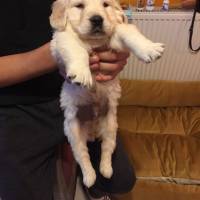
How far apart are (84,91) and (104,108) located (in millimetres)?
108

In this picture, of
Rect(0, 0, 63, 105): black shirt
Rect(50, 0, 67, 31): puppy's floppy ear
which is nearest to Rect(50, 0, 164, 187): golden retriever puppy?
Rect(50, 0, 67, 31): puppy's floppy ear

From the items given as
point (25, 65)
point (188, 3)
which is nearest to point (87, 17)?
point (25, 65)

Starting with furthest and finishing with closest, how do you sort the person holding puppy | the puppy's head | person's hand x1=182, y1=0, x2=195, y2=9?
1. person's hand x1=182, y1=0, x2=195, y2=9
2. the person holding puppy
3. the puppy's head

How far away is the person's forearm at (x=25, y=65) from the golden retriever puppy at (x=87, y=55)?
0.06 m

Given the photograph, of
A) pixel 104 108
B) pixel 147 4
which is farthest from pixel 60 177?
pixel 147 4

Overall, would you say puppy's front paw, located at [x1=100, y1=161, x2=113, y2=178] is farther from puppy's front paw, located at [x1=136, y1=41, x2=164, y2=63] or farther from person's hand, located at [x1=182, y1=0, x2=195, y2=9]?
person's hand, located at [x1=182, y1=0, x2=195, y2=9]

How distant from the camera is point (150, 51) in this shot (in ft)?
2.61

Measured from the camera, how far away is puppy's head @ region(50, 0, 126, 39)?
2.81ft

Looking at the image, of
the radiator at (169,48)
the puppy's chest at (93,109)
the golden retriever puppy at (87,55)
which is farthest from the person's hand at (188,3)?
the puppy's chest at (93,109)

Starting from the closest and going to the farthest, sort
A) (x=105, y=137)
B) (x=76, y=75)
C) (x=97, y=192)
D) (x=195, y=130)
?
1. (x=76, y=75)
2. (x=105, y=137)
3. (x=97, y=192)
4. (x=195, y=130)

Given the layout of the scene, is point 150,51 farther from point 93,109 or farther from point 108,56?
point 93,109

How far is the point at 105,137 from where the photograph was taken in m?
1.02

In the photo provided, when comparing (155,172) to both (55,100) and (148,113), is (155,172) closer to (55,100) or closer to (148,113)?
(148,113)

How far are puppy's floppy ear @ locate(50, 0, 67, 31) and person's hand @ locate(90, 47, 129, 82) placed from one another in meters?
0.12
